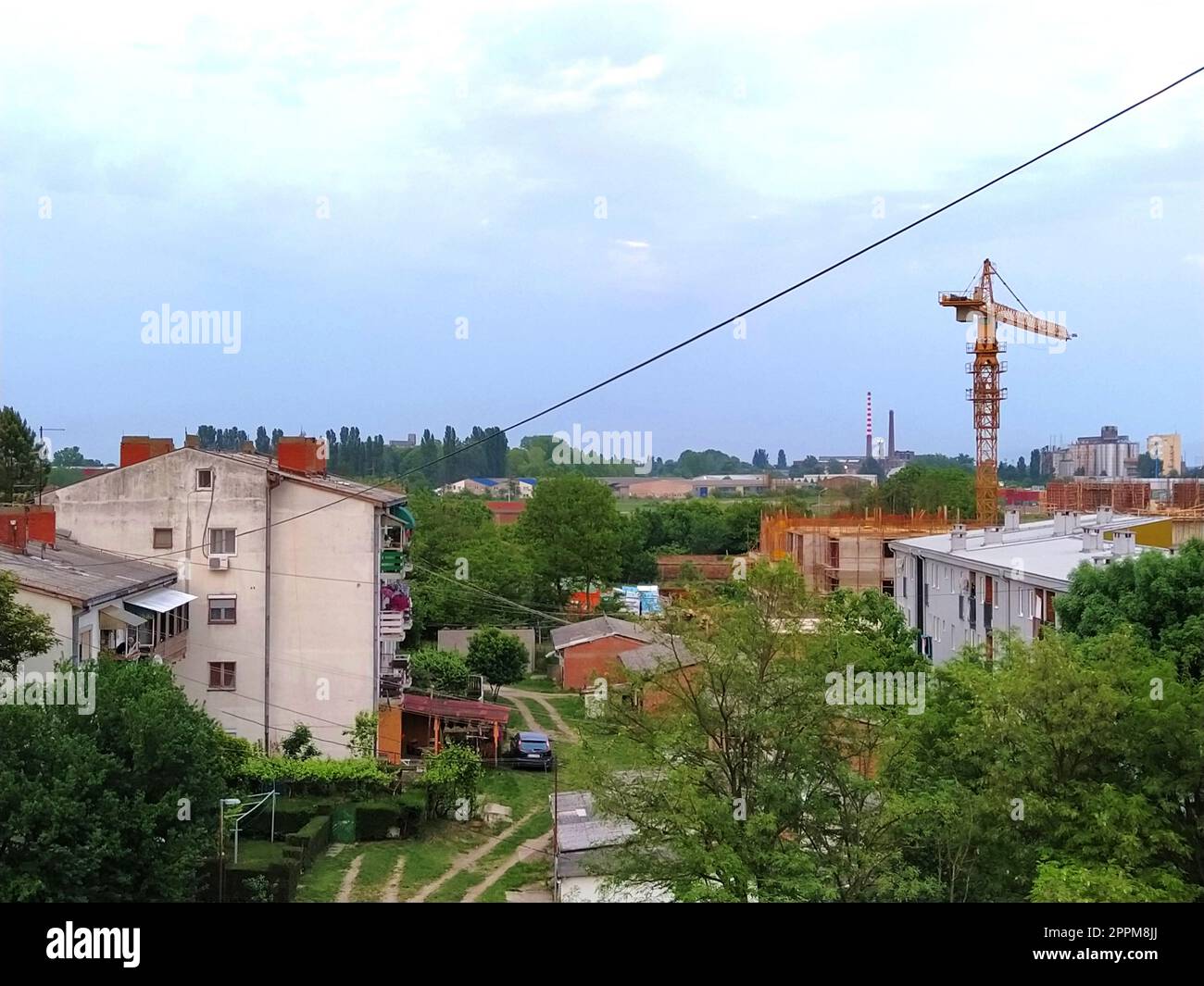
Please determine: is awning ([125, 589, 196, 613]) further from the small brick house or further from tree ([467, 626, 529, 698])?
the small brick house

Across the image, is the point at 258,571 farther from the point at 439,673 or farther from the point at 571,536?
the point at 571,536

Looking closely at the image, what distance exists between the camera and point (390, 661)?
57.4 ft

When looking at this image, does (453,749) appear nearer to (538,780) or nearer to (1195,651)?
(538,780)

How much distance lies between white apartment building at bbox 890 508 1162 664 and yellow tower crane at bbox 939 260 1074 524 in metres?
13.4

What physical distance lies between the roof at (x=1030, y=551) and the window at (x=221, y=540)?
1200cm

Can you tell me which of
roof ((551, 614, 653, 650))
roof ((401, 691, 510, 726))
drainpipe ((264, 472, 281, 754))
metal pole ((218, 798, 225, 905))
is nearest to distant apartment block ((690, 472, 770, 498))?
roof ((551, 614, 653, 650))

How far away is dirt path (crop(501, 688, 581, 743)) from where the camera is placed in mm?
A: 20219

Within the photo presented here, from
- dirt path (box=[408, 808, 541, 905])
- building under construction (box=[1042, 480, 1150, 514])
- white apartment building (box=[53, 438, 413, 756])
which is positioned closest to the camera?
dirt path (box=[408, 808, 541, 905])

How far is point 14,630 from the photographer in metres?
9.58

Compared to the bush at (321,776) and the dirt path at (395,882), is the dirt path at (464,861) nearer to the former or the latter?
the dirt path at (395,882)

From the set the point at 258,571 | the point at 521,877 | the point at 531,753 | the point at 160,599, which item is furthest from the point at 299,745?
the point at 521,877

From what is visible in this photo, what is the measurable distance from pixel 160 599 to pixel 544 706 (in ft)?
33.5
